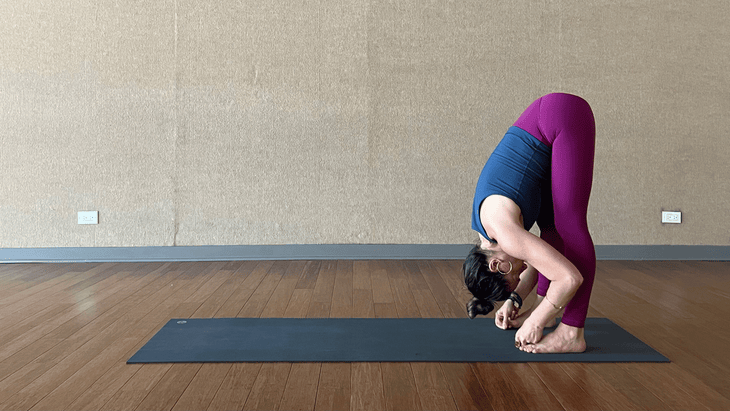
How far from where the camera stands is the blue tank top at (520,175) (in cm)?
198

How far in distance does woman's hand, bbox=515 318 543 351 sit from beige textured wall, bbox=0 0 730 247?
2087mm

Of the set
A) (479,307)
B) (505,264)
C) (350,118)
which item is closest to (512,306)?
(479,307)

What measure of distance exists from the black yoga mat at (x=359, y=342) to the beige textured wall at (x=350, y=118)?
1.74 meters

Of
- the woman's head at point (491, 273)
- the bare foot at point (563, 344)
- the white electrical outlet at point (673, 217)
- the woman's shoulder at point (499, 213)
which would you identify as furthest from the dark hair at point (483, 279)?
the white electrical outlet at point (673, 217)

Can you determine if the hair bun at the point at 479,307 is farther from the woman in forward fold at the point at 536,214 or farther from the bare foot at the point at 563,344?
the bare foot at the point at 563,344

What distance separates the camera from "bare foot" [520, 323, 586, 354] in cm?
197

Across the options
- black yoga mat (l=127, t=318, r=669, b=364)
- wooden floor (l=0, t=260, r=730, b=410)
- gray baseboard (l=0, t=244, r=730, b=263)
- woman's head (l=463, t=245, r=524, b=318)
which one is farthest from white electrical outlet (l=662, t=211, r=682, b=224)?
woman's head (l=463, t=245, r=524, b=318)

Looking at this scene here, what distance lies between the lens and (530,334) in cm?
198

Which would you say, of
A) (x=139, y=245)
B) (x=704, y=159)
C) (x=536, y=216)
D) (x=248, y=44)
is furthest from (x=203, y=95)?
(x=704, y=159)

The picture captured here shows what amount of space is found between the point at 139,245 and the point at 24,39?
171 cm

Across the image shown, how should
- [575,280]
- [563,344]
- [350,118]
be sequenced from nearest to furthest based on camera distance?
[575,280] < [563,344] < [350,118]

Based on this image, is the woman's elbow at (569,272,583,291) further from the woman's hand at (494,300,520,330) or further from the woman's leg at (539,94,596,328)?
the woman's hand at (494,300,520,330)

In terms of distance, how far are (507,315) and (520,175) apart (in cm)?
64

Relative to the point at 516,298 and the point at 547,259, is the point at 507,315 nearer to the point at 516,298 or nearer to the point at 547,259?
the point at 516,298
